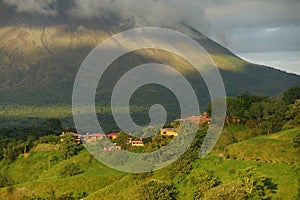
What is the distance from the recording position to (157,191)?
29.5 metres

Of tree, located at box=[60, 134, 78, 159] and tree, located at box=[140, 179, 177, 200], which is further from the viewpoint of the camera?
tree, located at box=[60, 134, 78, 159]

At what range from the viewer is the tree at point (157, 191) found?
96.2 feet

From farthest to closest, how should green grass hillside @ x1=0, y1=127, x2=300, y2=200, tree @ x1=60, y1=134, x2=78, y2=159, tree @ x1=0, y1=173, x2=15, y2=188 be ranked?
tree @ x1=60, y1=134, x2=78, y2=159 → tree @ x1=0, y1=173, x2=15, y2=188 → green grass hillside @ x1=0, y1=127, x2=300, y2=200

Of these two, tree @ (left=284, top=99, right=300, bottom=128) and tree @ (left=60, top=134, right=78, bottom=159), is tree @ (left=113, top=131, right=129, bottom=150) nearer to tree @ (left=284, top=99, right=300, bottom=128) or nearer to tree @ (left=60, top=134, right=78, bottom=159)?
tree @ (left=60, top=134, right=78, bottom=159)

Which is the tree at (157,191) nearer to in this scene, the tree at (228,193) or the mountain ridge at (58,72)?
the tree at (228,193)

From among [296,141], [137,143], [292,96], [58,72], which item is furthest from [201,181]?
[58,72]

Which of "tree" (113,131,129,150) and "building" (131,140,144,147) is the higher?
"tree" (113,131,129,150)

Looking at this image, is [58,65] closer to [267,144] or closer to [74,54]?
[74,54]

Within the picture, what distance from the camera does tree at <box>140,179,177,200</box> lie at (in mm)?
29328

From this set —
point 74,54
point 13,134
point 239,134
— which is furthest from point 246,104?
point 74,54

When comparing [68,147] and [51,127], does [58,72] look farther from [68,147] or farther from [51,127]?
[68,147]

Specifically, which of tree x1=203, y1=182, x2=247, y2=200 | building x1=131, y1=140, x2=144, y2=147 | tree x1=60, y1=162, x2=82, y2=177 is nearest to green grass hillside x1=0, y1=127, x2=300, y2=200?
tree x1=60, y1=162, x2=82, y2=177

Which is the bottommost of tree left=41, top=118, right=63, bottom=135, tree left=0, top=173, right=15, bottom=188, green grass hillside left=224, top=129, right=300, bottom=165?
tree left=0, top=173, right=15, bottom=188

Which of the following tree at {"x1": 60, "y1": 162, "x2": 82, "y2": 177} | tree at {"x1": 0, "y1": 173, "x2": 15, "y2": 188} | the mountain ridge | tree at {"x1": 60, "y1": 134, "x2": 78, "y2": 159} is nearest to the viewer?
tree at {"x1": 60, "y1": 162, "x2": 82, "y2": 177}
